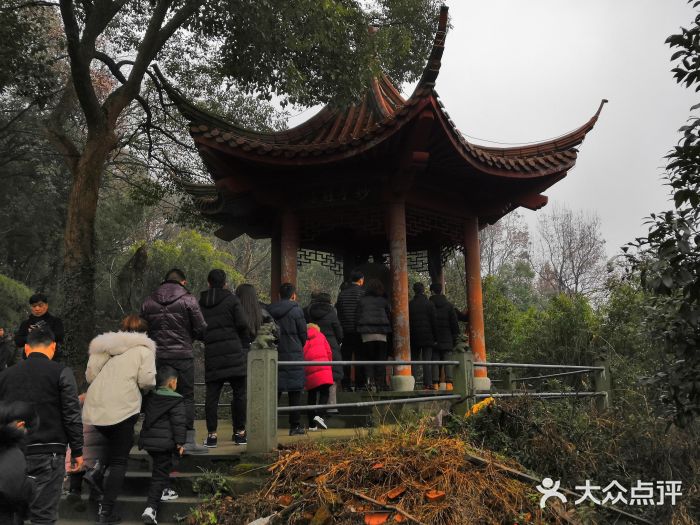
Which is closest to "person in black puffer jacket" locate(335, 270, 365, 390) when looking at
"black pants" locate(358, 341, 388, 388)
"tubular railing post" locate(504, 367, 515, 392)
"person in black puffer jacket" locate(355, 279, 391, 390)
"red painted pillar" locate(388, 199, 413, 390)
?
"black pants" locate(358, 341, 388, 388)

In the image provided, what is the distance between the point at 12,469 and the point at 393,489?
240 centimetres

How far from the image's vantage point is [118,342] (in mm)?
4652

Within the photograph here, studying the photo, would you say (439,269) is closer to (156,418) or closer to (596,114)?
(596,114)

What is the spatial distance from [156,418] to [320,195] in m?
4.99

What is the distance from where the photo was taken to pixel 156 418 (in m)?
4.51

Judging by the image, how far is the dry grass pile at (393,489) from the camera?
13.3ft

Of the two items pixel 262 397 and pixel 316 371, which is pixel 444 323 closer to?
pixel 316 371

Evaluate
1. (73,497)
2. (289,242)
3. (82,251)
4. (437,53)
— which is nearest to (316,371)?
(73,497)

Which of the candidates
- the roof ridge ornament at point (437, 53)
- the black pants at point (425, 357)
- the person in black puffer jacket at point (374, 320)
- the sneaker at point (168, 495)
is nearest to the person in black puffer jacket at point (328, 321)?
the person in black puffer jacket at point (374, 320)

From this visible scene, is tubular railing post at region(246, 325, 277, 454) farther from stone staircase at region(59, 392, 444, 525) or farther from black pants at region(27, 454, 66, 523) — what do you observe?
black pants at region(27, 454, 66, 523)

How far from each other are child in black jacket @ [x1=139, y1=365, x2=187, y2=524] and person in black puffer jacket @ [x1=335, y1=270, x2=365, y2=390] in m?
3.72

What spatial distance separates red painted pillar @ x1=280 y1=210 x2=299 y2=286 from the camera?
29.7 ft

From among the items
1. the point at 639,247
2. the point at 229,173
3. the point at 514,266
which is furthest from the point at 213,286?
the point at 514,266

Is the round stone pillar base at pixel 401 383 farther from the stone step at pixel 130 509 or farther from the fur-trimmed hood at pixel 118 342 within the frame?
the fur-trimmed hood at pixel 118 342
